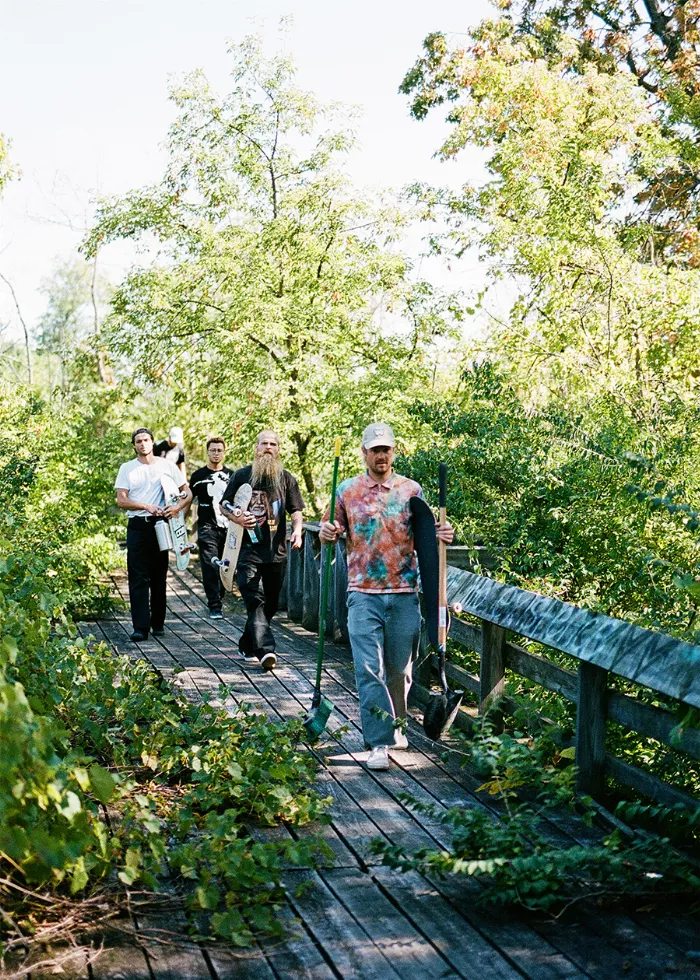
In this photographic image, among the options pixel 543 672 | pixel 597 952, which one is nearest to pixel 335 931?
pixel 597 952

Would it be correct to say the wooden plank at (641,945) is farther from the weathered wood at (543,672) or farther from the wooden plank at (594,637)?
the weathered wood at (543,672)

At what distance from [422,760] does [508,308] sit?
1261 centimetres

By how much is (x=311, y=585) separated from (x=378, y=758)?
16.3 feet

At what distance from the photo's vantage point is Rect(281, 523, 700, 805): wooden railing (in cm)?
434

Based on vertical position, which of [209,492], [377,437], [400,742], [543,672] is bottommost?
[400,742]

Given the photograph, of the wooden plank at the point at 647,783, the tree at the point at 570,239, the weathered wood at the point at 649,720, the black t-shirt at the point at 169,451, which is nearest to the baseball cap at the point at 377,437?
the weathered wood at the point at 649,720

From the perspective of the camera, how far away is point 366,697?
20.2 ft

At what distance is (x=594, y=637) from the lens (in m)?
5.01

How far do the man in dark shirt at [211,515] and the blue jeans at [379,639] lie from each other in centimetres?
499

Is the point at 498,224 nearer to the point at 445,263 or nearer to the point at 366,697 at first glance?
the point at 445,263

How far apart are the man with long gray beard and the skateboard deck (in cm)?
240

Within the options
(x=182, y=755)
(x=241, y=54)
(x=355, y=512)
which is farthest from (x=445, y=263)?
(x=182, y=755)

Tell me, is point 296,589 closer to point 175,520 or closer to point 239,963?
point 175,520

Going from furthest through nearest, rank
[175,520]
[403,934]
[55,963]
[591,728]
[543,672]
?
1. [175,520]
2. [543,672]
3. [591,728]
4. [403,934]
5. [55,963]
